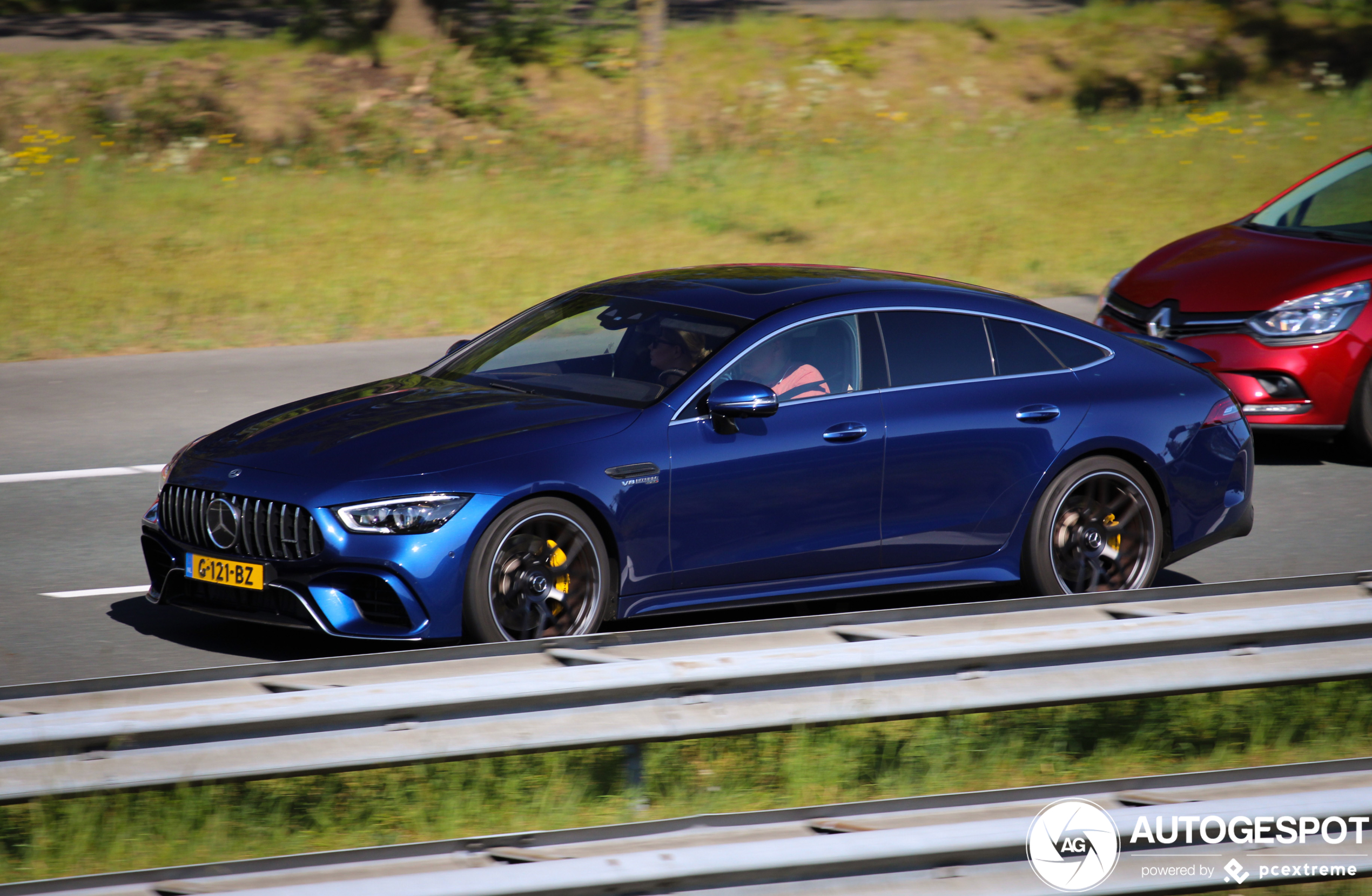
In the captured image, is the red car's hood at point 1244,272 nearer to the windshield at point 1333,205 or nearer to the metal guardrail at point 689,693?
the windshield at point 1333,205

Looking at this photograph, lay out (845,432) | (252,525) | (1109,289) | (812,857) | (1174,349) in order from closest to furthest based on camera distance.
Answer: (812,857) → (252,525) → (845,432) → (1174,349) → (1109,289)

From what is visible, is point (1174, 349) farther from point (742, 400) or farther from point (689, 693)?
point (689, 693)

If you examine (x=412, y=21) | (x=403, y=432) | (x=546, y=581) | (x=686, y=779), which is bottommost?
(x=686, y=779)

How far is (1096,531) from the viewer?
714 centimetres

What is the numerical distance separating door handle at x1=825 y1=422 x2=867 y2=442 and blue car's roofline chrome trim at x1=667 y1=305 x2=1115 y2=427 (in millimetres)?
144

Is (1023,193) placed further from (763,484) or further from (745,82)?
(763,484)

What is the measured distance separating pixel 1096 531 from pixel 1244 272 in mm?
3517

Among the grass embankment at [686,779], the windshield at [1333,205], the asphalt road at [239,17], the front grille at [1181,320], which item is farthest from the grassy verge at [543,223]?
the grass embankment at [686,779]

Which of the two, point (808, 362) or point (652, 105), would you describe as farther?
point (652, 105)

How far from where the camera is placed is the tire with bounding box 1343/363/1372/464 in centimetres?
968

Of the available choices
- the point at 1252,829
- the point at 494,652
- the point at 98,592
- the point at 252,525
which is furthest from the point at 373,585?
the point at 1252,829

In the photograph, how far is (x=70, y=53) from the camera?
22531 millimetres

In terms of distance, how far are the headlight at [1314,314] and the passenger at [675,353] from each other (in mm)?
4513

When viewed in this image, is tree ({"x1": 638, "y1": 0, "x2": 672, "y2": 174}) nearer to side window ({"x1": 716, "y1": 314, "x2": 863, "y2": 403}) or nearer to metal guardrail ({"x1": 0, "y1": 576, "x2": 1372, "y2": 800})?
side window ({"x1": 716, "y1": 314, "x2": 863, "y2": 403})
